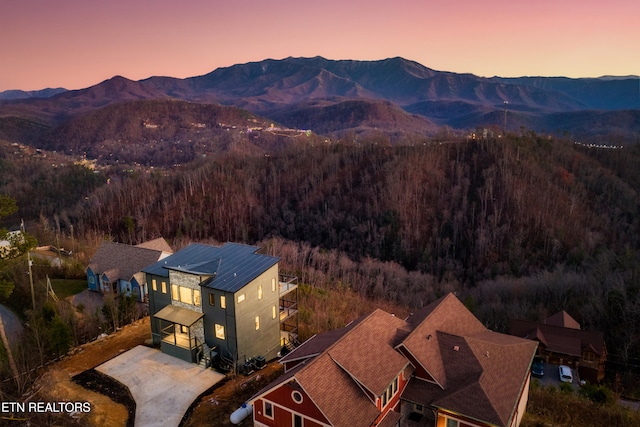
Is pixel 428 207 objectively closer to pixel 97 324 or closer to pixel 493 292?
pixel 493 292

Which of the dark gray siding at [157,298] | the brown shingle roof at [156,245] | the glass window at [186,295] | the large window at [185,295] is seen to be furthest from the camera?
the brown shingle roof at [156,245]

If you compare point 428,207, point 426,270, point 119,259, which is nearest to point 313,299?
point 119,259

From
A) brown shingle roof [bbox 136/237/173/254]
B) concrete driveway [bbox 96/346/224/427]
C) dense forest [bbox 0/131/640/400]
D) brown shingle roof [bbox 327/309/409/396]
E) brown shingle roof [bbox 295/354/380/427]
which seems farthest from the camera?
dense forest [bbox 0/131/640/400]

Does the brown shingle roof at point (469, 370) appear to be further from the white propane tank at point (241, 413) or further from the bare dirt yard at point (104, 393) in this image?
the bare dirt yard at point (104, 393)

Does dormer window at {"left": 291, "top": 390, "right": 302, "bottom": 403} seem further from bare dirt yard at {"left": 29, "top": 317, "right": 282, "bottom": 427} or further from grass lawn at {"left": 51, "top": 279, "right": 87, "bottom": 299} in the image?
grass lawn at {"left": 51, "top": 279, "right": 87, "bottom": 299}

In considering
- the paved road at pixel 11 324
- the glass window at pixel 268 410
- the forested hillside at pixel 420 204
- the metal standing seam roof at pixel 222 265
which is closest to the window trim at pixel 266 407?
the glass window at pixel 268 410

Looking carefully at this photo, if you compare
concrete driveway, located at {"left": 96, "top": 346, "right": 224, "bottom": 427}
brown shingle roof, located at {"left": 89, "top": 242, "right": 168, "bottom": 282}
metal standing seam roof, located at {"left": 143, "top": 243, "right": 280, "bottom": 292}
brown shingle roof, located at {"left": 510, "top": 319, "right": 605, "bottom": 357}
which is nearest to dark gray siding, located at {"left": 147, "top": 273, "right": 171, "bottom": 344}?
metal standing seam roof, located at {"left": 143, "top": 243, "right": 280, "bottom": 292}

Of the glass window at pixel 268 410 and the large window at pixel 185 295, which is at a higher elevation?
the large window at pixel 185 295
